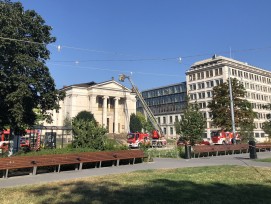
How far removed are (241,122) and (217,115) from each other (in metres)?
3.27

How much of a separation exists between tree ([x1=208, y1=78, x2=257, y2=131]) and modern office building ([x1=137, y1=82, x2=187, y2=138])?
61354 millimetres

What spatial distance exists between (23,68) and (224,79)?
76058mm

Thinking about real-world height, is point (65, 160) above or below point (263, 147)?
below

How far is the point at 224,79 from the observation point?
292 feet

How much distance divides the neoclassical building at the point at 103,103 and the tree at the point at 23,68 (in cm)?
6033

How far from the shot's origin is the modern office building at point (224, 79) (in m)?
91.5

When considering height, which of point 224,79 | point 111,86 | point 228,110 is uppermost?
point 224,79

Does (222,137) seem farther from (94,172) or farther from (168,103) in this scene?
(168,103)

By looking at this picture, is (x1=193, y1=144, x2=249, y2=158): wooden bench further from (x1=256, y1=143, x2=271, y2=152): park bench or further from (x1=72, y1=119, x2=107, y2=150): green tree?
(x1=72, y1=119, x2=107, y2=150): green tree

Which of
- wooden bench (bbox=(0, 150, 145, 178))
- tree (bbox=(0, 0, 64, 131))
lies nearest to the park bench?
wooden bench (bbox=(0, 150, 145, 178))

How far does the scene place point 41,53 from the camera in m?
22.2

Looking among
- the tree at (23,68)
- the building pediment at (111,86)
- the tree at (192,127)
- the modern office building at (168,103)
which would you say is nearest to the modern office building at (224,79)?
the modern office building at (168,103)

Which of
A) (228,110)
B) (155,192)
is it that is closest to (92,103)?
(228,110)

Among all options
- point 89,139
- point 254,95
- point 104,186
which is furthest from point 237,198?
point 254,95
